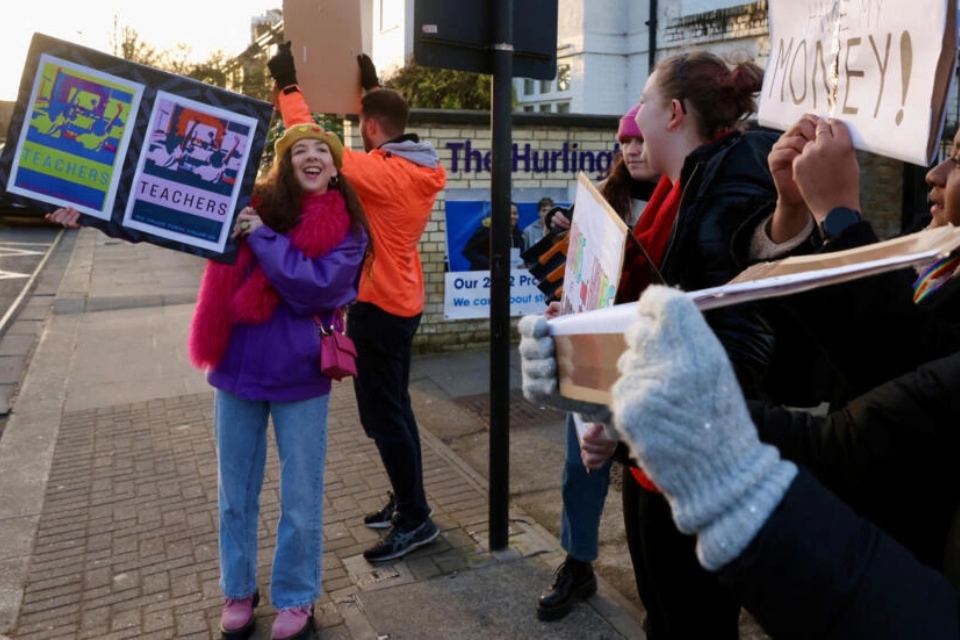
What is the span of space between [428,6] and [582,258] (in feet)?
6.13

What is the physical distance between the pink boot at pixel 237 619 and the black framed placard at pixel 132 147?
4.65ft

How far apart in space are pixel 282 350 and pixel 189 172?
73cm

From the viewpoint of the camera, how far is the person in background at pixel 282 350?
315cm

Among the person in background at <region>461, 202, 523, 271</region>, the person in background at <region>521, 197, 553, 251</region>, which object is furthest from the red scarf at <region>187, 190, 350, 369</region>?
the person in background at <region>521, 197, 553, 251</region>

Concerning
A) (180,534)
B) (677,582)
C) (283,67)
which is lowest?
(180,534)

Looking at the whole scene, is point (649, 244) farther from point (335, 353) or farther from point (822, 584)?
point (822, 584)

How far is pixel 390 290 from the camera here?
413 cm

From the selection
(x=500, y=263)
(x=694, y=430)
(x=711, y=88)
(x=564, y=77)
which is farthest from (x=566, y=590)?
(x=564, y=77)

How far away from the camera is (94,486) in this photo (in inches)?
201

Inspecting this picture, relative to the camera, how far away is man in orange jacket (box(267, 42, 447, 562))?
4023 millimetres

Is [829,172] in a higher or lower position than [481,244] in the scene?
higher

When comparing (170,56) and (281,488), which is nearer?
(281,488)

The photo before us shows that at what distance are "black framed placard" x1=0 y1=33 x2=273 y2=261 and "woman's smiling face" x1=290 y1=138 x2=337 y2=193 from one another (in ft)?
1.03

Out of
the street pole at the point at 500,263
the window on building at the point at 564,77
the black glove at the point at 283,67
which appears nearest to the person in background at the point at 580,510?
the street pole at the point at 500,263
